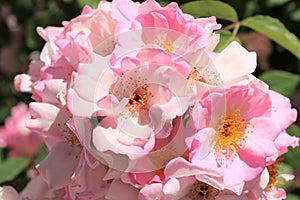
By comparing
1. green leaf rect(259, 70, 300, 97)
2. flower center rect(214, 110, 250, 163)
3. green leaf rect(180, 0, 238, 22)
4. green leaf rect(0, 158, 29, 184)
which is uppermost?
green leaf rect(180, 0, 238, 22)

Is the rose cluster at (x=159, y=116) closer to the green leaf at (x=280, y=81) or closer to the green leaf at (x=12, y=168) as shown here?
the green leaf at (x=280, y=81)

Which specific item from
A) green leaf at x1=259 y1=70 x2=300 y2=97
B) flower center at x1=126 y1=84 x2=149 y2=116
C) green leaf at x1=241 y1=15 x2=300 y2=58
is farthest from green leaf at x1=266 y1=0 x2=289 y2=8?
flower center at x1=126 y1=84 x2=149 y2=116

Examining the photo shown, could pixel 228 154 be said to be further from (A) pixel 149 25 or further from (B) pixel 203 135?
(A) pixel 149 25

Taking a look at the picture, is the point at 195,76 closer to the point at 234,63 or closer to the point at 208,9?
the point at 234,63

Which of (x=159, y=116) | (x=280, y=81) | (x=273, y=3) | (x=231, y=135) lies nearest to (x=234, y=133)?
(x=231, y=135)

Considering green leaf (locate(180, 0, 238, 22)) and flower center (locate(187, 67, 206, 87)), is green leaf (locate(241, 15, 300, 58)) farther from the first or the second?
flower center (locate(187, 67, 206, 87))

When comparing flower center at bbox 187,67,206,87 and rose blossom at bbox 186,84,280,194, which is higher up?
flower center at bbox 187,67,206,87
